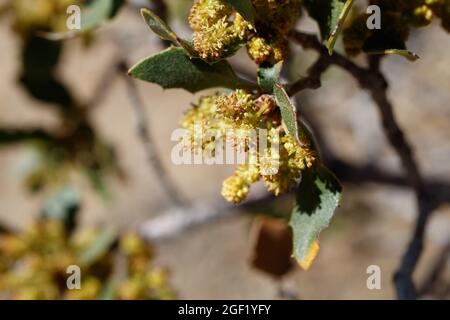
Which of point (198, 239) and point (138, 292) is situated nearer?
point (138, 292)

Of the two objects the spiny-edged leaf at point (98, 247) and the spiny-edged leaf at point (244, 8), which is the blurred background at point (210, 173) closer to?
the spiny-edged leaf at point (98, 247)

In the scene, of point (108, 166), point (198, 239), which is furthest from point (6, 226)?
point (198, 239)

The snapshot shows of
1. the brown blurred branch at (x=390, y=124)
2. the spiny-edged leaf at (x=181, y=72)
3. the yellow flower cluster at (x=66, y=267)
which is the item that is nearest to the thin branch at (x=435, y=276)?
the brown blurred branch at (x=390, y=124)

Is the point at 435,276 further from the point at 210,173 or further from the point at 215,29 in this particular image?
the point at 210,173

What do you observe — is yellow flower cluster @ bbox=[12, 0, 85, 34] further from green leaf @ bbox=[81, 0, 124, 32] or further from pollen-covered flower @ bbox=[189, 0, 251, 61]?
pollen-covered flower @ bbox=[189, 0, 251, 61]

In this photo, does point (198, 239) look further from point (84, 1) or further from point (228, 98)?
point (228, 98)

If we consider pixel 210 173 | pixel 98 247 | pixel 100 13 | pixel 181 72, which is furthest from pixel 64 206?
pixel 210 173

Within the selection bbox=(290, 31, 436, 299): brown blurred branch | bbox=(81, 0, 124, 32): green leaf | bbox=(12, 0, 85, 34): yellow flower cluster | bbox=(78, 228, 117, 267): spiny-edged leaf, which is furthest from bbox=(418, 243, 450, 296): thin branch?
bbox=(12, 0, 85, 34): yellow flower cluster
